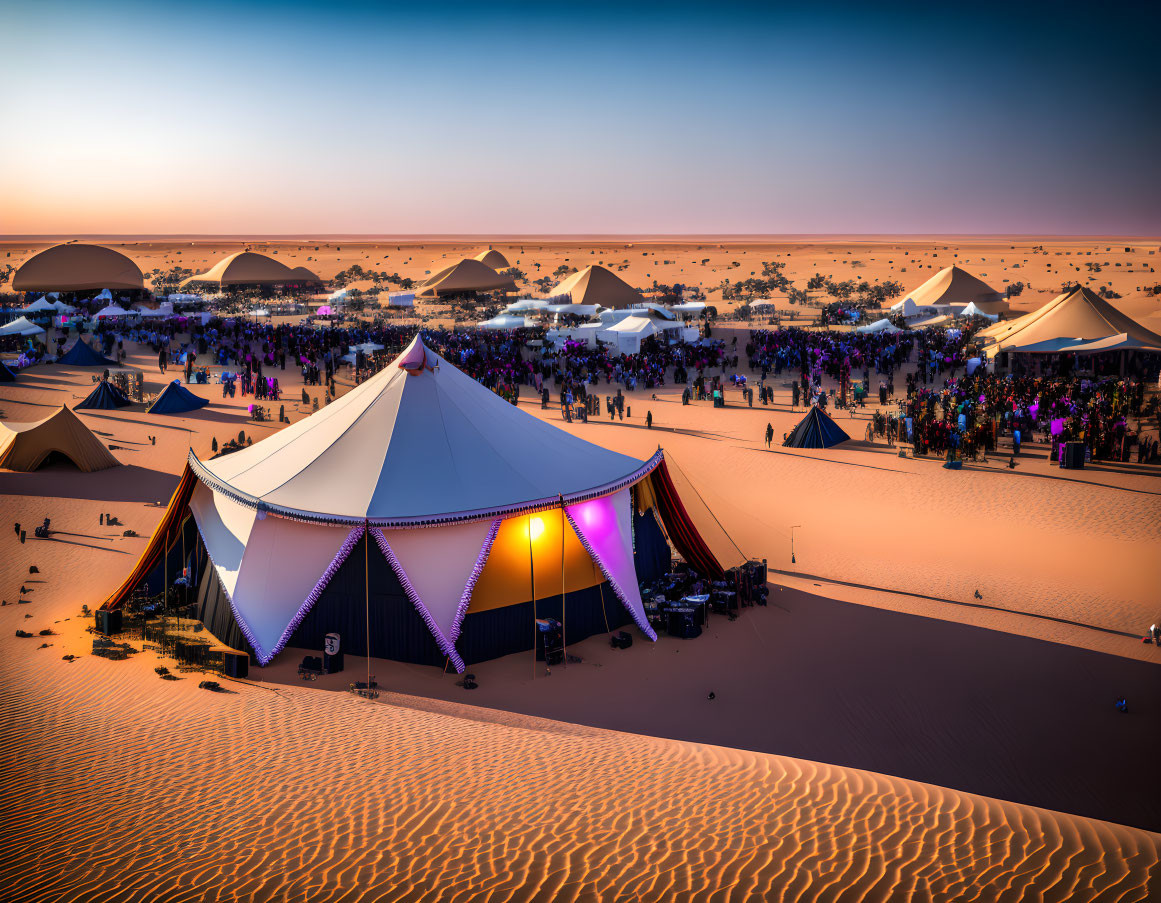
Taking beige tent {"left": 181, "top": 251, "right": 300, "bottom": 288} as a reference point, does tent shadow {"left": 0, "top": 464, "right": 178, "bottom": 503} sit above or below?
below

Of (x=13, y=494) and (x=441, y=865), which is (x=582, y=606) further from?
(x=13, y=494)

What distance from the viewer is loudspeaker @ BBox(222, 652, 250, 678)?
1189 cm

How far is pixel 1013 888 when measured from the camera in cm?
691

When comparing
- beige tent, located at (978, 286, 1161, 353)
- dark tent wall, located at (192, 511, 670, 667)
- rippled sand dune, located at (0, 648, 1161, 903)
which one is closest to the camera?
rippled sand dune, located at (0, 648, 1161, 903)

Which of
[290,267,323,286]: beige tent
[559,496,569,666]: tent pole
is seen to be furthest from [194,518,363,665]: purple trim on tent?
[290,267,323,286]: beige tent

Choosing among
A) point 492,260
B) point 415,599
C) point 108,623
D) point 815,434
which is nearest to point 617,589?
point 415,599

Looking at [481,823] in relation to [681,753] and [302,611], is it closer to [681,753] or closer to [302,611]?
[681,753]

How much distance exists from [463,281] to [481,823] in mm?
59011

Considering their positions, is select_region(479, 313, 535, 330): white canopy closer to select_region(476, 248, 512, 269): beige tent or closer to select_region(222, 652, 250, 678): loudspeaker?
select_region(476, 248, 512, 269): beige tent

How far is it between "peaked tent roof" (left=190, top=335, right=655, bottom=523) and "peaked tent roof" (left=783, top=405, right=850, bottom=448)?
39.3ft

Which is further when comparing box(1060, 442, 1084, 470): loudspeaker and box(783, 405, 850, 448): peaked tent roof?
box(783, 405, 850, 448): peaked tent roof

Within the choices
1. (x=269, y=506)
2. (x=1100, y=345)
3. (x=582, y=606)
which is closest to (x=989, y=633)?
(x=582, y=606)

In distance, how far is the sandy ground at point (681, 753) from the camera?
7.24 metres

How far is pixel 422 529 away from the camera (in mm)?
12398
